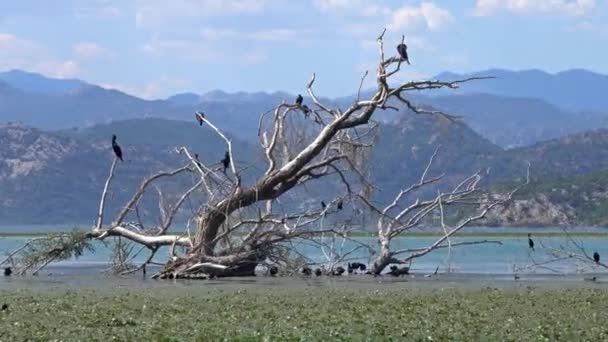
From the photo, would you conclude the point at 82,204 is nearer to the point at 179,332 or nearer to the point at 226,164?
the point at 226,164

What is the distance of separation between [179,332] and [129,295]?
27.3ft

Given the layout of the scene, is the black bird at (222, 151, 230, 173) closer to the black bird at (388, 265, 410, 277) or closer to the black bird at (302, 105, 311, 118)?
the black bird at (302, 105, 311, 118)

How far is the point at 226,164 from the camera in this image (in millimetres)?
36000

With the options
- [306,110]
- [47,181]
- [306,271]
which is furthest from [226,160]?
[47,181]

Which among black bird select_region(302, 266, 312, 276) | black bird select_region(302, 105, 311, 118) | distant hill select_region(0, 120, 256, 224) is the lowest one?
black bird select_region(302, 266, 312, 276)

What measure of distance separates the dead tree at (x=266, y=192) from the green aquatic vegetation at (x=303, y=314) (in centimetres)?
462

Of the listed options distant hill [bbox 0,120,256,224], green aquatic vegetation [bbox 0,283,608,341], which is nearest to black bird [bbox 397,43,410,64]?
green aquatic vegetation [bbox 0,283,608,341]

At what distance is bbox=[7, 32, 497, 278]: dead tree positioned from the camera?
1380 inches

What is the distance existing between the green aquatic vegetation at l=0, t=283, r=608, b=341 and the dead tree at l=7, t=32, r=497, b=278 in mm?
4624

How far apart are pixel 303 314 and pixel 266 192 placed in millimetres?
12052

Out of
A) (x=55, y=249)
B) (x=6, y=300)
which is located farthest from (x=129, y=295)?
(x=55, y=249)

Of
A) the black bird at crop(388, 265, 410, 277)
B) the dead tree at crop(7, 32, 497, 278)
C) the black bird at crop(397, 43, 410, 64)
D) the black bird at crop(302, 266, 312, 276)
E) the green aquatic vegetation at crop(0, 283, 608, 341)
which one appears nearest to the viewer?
the green aquatic vegetation at crop(0, 283, 608, 341)

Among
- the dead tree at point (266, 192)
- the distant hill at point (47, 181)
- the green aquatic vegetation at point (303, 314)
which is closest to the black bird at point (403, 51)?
the dead tree at point (266, 192)

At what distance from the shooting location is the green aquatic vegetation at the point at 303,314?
805 inches
